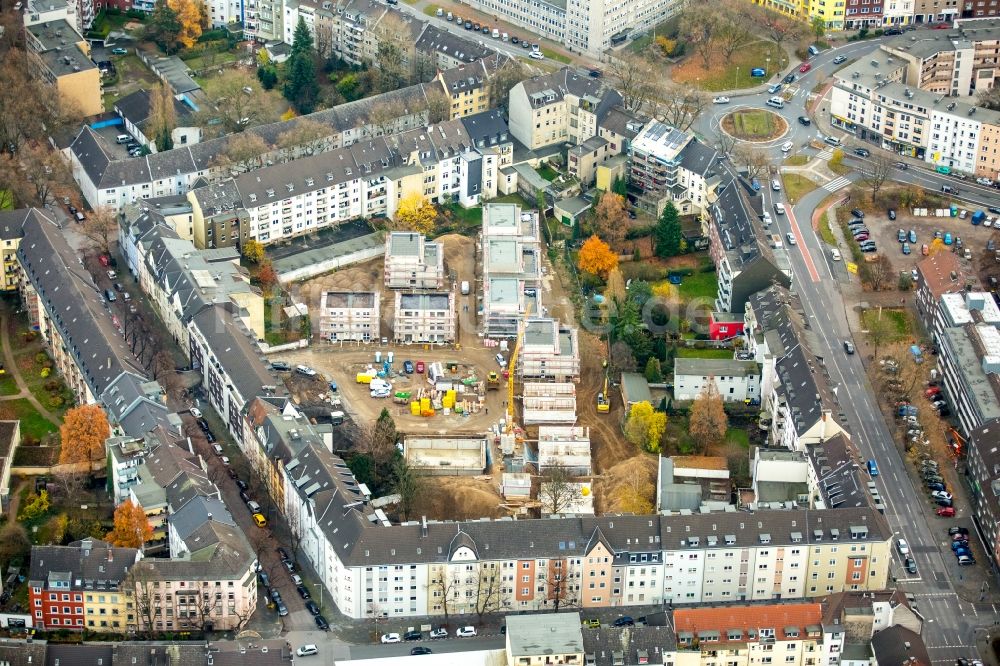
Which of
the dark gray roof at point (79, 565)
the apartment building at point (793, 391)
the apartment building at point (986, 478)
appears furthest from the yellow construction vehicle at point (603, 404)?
the dark gray roof at point (79, 565)

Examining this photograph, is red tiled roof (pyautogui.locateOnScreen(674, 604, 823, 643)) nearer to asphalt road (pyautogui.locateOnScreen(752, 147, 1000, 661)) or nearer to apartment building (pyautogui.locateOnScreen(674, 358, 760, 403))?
asphalt road (pyautogui.locateOnScreen(752, 147, 1000, 661))

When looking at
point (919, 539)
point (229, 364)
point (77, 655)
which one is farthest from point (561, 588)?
point (229, 364)

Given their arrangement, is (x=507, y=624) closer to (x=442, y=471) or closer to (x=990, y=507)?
(x=442, y=471)

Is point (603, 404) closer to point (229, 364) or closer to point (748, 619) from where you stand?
point (229, 364)

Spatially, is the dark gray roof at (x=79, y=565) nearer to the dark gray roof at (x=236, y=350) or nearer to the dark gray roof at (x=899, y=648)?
the dark gray roof at (x=236, y=350)

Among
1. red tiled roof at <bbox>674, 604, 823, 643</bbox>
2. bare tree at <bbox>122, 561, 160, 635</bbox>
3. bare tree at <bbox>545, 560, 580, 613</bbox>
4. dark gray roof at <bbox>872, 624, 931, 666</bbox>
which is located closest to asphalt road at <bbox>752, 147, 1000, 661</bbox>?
dark gray roof at <bbox>872, 624, 931, 666</bbox>
